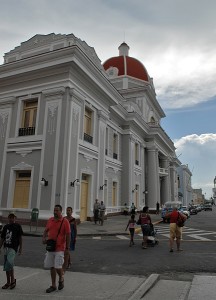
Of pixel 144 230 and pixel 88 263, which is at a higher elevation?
pixel 144 230

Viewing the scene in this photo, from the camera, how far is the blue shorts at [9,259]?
214 inches

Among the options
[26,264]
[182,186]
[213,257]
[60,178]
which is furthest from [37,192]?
[182,186]

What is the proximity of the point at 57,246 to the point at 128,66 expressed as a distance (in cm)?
3723

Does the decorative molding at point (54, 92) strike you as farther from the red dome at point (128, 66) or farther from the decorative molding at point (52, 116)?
the red dome at point (128, 66)

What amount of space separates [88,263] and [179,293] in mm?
3263

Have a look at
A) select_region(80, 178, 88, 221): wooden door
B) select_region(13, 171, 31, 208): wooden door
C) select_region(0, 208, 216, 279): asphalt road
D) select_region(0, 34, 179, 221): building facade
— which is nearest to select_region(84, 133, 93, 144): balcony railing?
select_region(0, 34, 179, 221): building facade

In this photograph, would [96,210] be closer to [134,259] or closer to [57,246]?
[134,259]

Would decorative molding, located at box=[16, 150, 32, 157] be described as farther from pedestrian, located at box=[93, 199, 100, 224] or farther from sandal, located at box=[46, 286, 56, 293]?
sandal, located at box=[46, 286, 56, 293]

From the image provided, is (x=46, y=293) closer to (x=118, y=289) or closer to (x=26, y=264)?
(x=118, y=289)

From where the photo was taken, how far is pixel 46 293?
5266 mm

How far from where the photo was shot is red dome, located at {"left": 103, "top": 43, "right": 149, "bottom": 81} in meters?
39.4

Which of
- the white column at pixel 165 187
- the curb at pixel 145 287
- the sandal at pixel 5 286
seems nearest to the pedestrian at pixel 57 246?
the sandal at pixel 5 286

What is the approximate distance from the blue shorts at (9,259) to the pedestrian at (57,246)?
2.08ft

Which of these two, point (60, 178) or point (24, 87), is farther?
point (24, 87)
